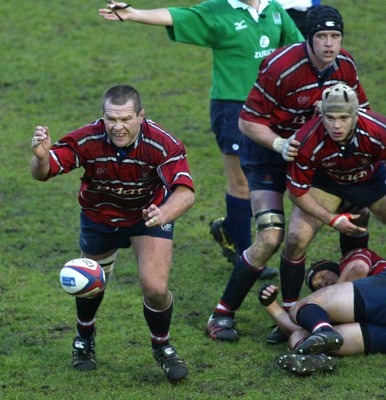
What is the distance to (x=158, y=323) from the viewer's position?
702cm

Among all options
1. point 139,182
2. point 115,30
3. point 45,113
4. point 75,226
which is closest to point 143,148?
point 139,182

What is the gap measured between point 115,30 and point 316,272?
9701 millimetres

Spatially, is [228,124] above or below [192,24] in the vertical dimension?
below

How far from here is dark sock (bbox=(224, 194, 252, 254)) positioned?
29.8 feet

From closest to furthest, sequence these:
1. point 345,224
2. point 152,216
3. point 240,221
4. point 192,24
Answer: point 152,216, point 345,224, point 192,24, point 240,221

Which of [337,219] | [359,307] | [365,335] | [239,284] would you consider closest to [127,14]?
[239,284]

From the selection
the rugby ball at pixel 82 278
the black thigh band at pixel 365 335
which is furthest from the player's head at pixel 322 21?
the rugby ball at pixel 82 278

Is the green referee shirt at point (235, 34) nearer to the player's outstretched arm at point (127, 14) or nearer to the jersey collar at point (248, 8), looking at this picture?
the jersey collar at point (248, 8)

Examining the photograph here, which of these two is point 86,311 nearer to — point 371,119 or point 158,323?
point 158,323

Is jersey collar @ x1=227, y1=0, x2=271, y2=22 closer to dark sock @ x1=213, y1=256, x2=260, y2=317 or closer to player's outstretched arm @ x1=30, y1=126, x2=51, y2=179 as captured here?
dark sock @ x1=213, y1=256, x2=260, y2=317

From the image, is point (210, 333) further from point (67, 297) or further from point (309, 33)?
point (309, 33)

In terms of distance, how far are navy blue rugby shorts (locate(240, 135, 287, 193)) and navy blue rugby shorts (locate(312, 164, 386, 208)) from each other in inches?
14.7

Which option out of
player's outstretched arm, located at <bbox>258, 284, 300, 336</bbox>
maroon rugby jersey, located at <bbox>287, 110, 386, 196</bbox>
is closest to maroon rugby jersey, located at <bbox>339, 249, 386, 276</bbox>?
player's outstretched arm, located at <bbox>258, 284, 300, 336</bbox>

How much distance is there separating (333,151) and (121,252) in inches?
127
